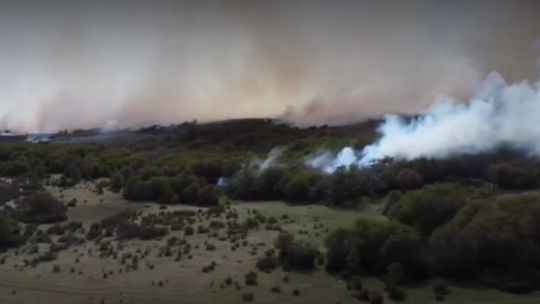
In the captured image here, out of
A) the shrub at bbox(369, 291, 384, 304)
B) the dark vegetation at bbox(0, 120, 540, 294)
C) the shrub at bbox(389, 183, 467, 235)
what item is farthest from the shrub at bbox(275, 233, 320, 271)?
the shrub at bbox(389, 183, 467, 235)

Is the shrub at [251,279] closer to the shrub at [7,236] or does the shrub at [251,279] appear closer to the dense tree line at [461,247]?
the dense tree line at [461,247]

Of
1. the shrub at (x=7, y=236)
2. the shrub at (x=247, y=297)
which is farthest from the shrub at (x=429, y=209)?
the shrub at (x=7, y=236)

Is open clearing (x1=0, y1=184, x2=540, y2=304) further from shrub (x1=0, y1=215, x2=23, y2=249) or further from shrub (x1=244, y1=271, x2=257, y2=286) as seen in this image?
shrub (x1=0, y1=215, x2=23, y2=249)

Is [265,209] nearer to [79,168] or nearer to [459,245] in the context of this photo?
[459,245]

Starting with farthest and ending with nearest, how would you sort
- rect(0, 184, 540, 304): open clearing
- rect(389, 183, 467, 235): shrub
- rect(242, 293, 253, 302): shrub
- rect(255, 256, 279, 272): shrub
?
rect(389, 183, 467, 235): shrub, rect(255, 256, 279, 272): shrub, rect(0, 184, 540, 304): open clearing, rect(242, 293, 253, 302): shrub

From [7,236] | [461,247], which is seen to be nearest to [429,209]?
[461,247]

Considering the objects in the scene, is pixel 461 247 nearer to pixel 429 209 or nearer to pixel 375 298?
pixel 375 298
